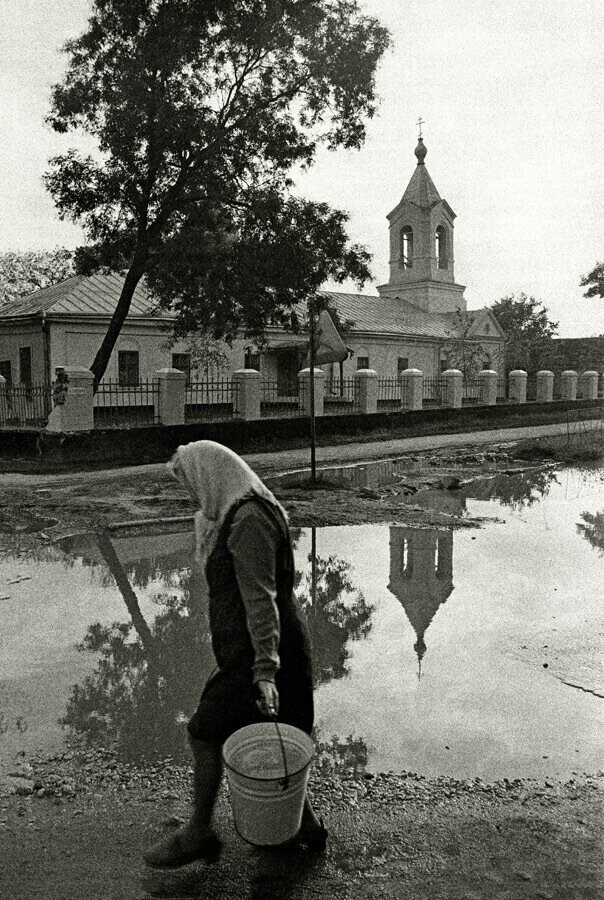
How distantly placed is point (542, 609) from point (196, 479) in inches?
159

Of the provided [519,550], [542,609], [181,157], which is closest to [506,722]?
[542,609]

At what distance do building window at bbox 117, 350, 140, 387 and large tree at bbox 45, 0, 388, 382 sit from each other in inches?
300

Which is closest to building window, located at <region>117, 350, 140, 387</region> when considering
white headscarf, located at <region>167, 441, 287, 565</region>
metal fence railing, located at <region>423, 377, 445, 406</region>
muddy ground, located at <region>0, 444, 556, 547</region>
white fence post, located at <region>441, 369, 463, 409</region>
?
metal fence railing, located at <region>423, 377, 445, 406</region>

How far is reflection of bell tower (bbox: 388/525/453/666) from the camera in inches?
234

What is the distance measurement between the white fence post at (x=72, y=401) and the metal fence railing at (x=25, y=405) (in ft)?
3.09

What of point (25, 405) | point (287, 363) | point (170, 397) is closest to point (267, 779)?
point (170, 397)

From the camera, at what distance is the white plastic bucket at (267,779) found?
2.59m

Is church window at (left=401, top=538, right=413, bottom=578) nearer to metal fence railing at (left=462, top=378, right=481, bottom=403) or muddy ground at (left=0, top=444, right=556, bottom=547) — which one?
muddy ground at (left=0, top=444, right=556, bottom=547)

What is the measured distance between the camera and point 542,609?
601cm

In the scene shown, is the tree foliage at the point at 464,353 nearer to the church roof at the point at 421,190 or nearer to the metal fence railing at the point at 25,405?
the church roof at the point at 421,190

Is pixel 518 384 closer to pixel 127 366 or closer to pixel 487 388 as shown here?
pixel 487 388

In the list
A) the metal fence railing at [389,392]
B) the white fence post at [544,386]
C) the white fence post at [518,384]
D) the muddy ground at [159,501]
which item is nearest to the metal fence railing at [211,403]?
the muddy ground at [159,501]

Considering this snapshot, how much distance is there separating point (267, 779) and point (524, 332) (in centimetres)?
4530

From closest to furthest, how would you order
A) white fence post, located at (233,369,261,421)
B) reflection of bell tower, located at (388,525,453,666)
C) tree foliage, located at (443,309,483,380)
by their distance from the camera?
reflection of bell tower, located at (388,525,453,666), white fence post, located at (233,369,261,421), tree foliage, located at (443,309,483,380)
